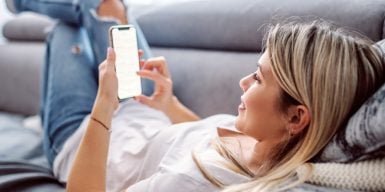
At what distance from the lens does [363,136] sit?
0.60 m

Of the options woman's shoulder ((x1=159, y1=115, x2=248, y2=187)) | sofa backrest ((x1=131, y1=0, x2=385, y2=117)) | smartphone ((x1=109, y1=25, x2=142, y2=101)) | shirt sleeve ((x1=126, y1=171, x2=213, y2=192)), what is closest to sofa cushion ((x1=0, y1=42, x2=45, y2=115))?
sofa backrest ((x1=131, y1=0, x2=385, y2=117))

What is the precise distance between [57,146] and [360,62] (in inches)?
30.0

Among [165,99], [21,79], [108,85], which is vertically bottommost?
[21,79]

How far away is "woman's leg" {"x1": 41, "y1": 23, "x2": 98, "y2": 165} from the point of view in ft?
3.81

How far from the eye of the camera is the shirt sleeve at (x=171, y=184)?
0.73 m

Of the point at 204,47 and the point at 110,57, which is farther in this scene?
the point at 204,47

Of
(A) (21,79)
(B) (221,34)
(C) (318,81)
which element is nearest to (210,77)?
(B) (221,34)

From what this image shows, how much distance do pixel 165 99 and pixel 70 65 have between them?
0.28 metres

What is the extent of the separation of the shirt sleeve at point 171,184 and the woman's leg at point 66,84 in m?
0.44

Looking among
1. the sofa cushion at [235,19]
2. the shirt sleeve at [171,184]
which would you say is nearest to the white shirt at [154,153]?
the shirt sleeve at [171,184]

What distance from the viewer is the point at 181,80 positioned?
1265 mm

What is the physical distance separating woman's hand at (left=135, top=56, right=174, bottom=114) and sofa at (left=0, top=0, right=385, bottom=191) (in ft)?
0.31

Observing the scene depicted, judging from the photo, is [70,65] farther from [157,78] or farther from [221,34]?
[221,34]

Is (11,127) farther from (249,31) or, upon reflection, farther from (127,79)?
(249,31)
